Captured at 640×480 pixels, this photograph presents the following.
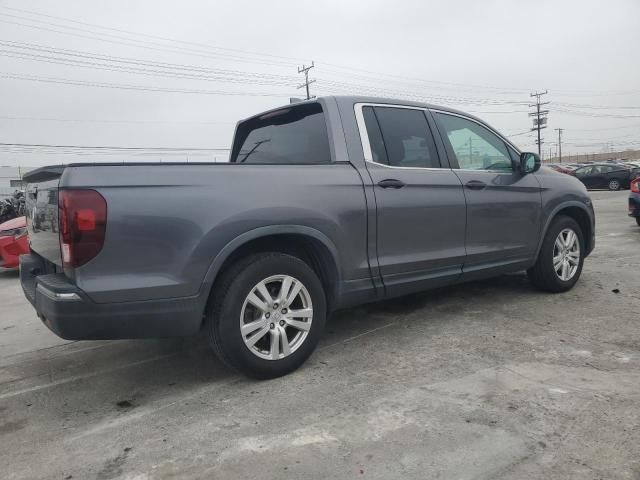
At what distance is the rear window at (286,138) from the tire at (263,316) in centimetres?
80

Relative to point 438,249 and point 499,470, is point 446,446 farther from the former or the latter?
point 438,249

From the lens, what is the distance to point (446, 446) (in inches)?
94.7

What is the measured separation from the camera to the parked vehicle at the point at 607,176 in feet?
88.0

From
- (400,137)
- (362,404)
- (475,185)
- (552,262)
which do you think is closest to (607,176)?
(552,262)

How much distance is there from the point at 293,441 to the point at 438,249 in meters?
2.04

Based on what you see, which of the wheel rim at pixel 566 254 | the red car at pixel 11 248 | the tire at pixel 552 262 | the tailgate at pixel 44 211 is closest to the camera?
the tailgate at pixel 44 211

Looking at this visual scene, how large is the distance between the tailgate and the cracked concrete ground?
92 cm

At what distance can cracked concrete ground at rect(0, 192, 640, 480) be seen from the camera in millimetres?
2316

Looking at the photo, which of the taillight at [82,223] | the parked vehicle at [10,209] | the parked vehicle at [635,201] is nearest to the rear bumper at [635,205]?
the parked vehicle at [635,201]

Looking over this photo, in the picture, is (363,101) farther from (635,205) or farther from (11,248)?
(635,205)

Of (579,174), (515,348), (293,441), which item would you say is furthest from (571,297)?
(579,174)

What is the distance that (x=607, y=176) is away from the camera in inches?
1070

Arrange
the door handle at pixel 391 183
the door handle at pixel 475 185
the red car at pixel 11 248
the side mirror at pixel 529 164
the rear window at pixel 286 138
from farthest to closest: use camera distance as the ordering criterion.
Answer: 1. the red car at pixel 11 248
2. the side mirror at pixel 529 164
3. the door handle at pixel 475 185
4. the rear window at pixel 286 138
5. the door handle at pixel 391 183

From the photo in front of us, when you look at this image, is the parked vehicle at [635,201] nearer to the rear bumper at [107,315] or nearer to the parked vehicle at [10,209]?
the rear bumper at [107,315]
